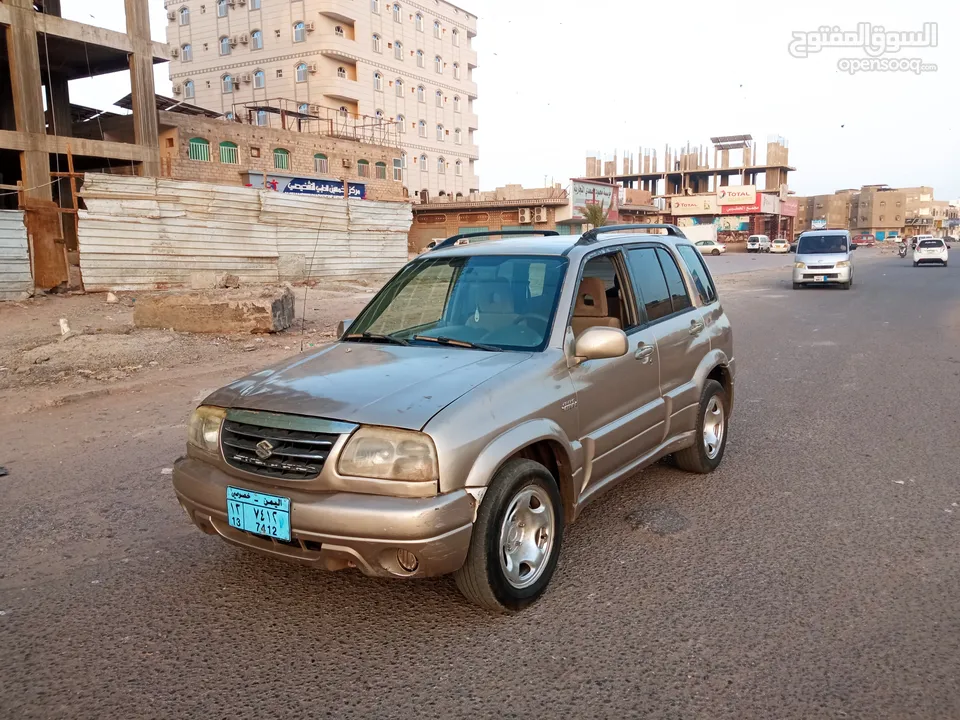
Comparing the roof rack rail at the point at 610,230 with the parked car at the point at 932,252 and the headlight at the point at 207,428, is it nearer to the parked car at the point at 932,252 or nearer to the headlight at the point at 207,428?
the headlight at the point at 207,428

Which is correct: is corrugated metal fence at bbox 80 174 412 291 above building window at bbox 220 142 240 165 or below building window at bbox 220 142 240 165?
below

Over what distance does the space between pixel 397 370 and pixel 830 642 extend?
7.20 ft

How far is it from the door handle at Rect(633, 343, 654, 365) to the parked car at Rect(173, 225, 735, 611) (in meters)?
0.02

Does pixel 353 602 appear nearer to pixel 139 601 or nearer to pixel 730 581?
pixel 139 601

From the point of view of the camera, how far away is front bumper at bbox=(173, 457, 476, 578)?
294 cm

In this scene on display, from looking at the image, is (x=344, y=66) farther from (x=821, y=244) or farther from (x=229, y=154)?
(x=821, y=244)

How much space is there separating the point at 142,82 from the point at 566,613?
100 ft

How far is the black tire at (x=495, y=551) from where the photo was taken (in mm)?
3141

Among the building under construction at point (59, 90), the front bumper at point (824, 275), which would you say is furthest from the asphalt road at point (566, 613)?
the building under construction at point (59, 90)

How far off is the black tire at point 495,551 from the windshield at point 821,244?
25023 mm

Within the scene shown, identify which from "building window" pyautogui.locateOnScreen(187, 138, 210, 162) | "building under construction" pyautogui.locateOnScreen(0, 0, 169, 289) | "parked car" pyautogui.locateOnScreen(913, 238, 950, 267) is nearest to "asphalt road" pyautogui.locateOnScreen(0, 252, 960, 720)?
"building under construction" pyautogui.locateOnScreen(0, 0, 169, 289)

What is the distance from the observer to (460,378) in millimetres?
3346

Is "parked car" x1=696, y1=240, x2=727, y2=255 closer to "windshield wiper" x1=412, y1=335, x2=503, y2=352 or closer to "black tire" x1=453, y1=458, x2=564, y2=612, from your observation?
"windshield wiper" x1=412, y1=335, x2=503, y2=352

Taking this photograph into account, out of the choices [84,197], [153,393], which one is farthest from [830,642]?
[84,197]
